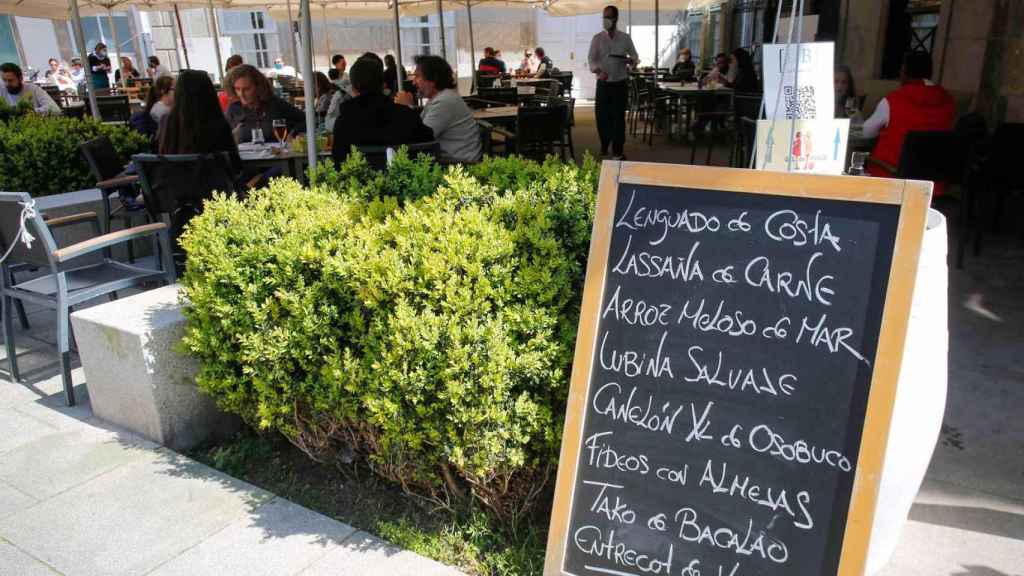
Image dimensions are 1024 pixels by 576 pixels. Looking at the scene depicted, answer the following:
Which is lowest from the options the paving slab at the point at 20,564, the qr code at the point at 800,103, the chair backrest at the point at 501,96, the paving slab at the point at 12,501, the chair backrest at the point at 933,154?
the paving slab at the point at 20,564

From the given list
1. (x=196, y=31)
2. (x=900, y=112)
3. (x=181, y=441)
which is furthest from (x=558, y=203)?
(x=196, y=31)

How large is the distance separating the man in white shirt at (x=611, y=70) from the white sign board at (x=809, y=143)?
6.63 meters

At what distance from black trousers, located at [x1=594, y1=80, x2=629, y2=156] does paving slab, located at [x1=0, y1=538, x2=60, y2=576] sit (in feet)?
25.5

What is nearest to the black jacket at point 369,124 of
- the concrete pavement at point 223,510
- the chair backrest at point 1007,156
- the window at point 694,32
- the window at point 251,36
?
the concrete pavement at point 223,510

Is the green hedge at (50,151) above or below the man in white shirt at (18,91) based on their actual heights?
below

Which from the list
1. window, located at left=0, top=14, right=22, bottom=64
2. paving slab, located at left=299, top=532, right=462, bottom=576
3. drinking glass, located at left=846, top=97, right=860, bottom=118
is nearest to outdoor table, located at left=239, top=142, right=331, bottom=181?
paving slab, located at left=299, top=532, right=462, bottom=576

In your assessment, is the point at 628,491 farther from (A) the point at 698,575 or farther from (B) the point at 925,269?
(B) the point at 925,269

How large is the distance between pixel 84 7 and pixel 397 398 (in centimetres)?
1379

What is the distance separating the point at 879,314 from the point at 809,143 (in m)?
0.79

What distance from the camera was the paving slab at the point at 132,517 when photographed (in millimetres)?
2432

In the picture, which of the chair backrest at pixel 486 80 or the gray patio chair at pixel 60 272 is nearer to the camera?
the gray patio chair at pixel 60 272

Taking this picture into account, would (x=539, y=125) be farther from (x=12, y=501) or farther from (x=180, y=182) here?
(x=12, y=501)

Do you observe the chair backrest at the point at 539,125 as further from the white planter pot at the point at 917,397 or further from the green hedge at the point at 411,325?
the white planter pot at the point at 917,397

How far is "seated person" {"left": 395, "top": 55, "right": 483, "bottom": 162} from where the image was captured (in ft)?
17.5
